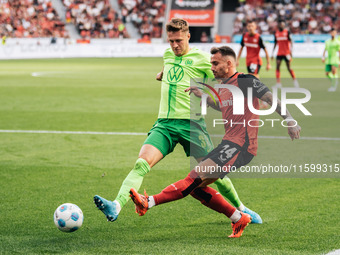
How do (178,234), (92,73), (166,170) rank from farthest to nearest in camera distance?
1. (92,73)
2. (166,170)
3. (178,234)

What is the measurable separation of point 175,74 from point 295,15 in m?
45.9

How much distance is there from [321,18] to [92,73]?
91.4ft

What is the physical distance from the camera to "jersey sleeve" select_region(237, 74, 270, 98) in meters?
5.15

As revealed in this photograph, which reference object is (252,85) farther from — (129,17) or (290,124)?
(129,17)

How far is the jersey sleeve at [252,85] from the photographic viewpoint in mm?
5152

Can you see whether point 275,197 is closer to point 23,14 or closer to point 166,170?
point 166,170

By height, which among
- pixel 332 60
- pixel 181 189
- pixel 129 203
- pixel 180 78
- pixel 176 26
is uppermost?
pixel 176 26

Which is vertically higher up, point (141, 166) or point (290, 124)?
point (290, 124)

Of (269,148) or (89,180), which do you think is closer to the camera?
(89,180)

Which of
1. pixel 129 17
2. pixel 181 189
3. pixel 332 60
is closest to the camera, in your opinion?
pixel 181 189

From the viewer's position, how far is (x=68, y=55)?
41.6 meters

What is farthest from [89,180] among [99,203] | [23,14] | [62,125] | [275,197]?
[23,14]

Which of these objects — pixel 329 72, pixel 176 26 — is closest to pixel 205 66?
pixel 176 26

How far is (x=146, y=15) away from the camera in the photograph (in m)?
53.2
